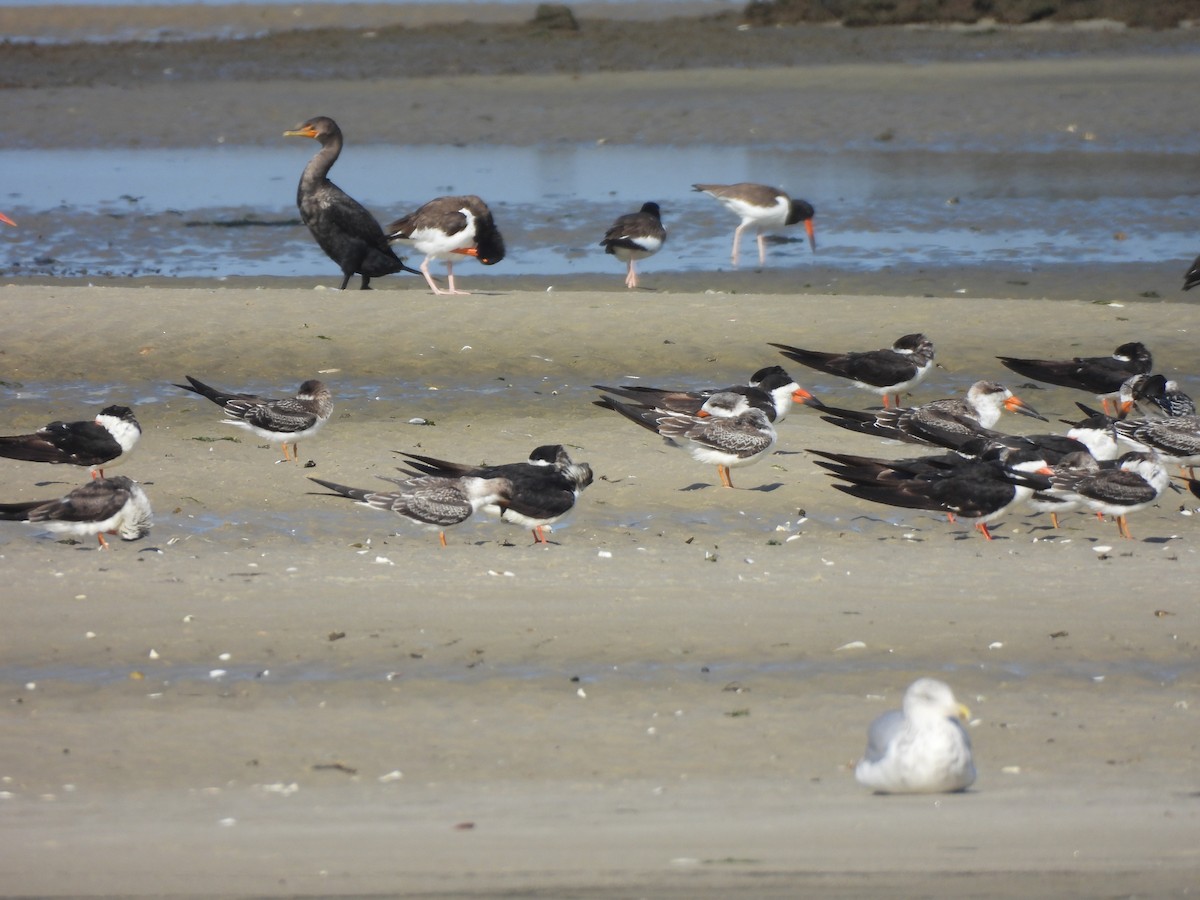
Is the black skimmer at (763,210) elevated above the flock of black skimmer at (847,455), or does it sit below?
below

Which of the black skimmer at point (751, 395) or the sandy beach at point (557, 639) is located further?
the black skimmer at point (751, 395)

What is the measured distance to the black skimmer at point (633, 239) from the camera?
49.2 ft

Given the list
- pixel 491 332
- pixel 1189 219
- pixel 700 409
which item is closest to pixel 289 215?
pixel 491 332

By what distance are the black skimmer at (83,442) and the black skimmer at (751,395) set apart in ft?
8.21

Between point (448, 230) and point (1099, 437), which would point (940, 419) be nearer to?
point (1099, 437)

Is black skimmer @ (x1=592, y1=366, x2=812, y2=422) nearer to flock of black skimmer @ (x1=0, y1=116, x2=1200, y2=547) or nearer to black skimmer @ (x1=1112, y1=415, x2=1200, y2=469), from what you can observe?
flock of black skimmer @ (x1=0, y1=116, x2=1200, y2=547)

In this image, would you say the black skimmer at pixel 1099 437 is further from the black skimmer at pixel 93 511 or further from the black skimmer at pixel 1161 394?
the black skimmer at pixel 93 511

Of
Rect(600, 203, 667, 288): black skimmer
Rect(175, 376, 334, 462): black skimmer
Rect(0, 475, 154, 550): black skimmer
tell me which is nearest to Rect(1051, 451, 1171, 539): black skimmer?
Rect(175, 376, 334, 462): black skimmer

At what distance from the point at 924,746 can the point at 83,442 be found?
17.3 ft

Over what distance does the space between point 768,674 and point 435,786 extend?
1.55 meters

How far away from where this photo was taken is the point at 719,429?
9.23m

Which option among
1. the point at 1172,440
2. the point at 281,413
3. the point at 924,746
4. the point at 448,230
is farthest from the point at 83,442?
the point at 448,230

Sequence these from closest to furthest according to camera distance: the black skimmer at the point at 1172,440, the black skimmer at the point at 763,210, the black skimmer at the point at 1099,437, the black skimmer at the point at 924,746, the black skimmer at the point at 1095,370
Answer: the black skimmer at the point at 924,746
the black skimmer at the point at 1172,440
the black skimmer at the point at 1099,437
the black skimmer at the point at 1095,370
the black skimmer at the point at 763,210

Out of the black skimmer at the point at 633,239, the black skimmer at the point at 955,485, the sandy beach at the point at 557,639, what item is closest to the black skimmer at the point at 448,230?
the black skimmer at the point at 633,239
